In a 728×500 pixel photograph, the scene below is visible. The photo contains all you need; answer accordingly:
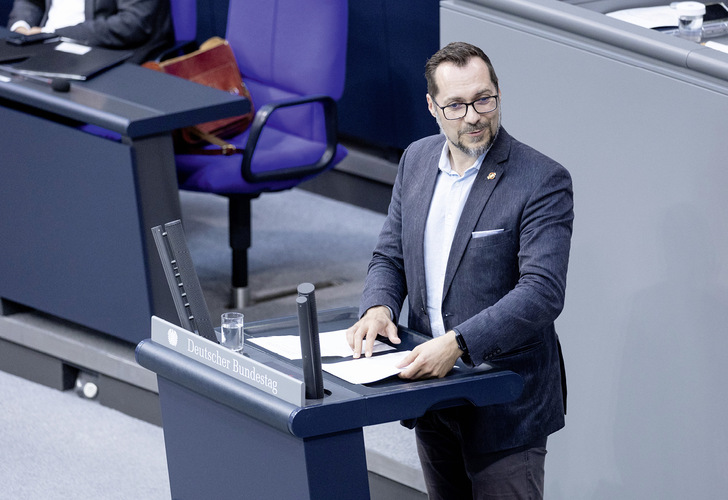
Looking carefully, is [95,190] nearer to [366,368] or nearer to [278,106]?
[278,106]

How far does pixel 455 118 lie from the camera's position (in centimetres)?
215

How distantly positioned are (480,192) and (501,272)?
15 cm

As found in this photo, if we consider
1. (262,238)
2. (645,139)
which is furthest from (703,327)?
(262,238)

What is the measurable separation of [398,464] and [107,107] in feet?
4.33

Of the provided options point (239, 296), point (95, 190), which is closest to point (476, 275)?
point (95, 190)

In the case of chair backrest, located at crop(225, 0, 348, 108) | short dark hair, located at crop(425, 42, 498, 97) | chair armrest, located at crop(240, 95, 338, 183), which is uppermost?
short dark hair, located at crop(425, 42, 498, 97)

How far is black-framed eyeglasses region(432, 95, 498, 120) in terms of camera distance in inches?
84.4

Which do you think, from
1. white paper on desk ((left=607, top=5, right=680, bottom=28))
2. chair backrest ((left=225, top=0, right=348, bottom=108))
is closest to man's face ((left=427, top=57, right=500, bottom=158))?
white paper on desk ((left=607, top=5, right=680, bottom=28))

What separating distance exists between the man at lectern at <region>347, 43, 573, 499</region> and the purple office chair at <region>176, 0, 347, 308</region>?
5.84 feet

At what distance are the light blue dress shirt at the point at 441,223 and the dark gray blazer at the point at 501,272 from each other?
0.05 ft

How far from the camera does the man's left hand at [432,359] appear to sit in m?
2.05

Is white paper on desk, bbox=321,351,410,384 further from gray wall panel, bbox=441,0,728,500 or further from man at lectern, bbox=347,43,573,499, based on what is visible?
gray wall panel, bbox=441,0,728,500

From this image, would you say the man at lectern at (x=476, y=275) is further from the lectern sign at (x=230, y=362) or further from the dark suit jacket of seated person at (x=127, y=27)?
the dark suit jacket of seated person at (x=127, y=27)

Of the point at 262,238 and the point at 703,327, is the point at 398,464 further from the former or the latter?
the point at 262,238
